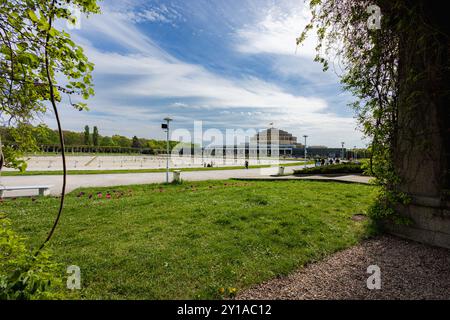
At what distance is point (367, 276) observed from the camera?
3.28 metres

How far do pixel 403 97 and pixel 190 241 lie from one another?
16.5 feet

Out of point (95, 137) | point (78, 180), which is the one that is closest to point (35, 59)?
point (78, 180)

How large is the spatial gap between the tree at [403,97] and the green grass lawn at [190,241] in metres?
0.97

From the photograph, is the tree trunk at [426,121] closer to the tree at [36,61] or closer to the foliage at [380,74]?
the foliage at [380,74]

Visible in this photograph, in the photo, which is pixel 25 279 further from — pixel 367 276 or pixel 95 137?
pixel 95 137

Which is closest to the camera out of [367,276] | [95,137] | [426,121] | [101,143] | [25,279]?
[25,279]

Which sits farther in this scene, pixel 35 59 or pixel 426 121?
pixel 426 121

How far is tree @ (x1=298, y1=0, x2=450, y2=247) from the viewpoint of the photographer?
411 cm

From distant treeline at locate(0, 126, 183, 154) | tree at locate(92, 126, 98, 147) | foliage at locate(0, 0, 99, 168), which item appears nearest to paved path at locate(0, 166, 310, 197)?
foliage at locate(0, 0, 99, 168)

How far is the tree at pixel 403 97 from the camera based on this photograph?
13.5 feet

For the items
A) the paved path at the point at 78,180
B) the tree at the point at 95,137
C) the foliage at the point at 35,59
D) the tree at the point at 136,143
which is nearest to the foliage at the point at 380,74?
the foliage at the point at 35,59

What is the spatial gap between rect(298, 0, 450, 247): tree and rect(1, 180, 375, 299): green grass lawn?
3.17 feet
